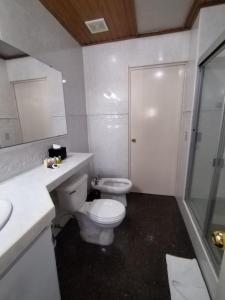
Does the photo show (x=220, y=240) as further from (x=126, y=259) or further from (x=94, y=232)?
(x=94, y=232)

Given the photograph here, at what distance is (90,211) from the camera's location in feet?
4.55

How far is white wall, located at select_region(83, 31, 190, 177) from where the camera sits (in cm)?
193

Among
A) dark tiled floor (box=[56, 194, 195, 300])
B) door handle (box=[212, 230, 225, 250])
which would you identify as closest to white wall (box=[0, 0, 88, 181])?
dark tiled floor (box=[56, 194, 195, 300])

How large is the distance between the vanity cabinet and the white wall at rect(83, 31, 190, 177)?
178cm

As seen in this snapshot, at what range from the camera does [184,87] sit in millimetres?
1960

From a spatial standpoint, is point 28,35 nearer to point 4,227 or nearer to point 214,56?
point 4,227

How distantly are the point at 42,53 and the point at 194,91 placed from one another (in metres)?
1.62

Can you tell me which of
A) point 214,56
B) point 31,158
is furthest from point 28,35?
point 214,56

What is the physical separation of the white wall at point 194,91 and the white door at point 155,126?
196 mm

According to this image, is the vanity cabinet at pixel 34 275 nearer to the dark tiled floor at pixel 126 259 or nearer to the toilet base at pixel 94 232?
the dark tiled floor at pixel 126 259

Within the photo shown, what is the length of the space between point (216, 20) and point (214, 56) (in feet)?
1.53

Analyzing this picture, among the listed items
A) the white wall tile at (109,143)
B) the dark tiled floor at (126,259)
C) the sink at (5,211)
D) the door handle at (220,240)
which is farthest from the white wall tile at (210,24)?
the sink at (5,211)

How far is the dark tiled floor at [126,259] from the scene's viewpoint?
1.11 metres

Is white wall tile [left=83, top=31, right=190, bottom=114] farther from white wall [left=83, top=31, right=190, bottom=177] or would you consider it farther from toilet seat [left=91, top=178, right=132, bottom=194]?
toilet seat [left=91, top=178, right=132, bottom=194]
